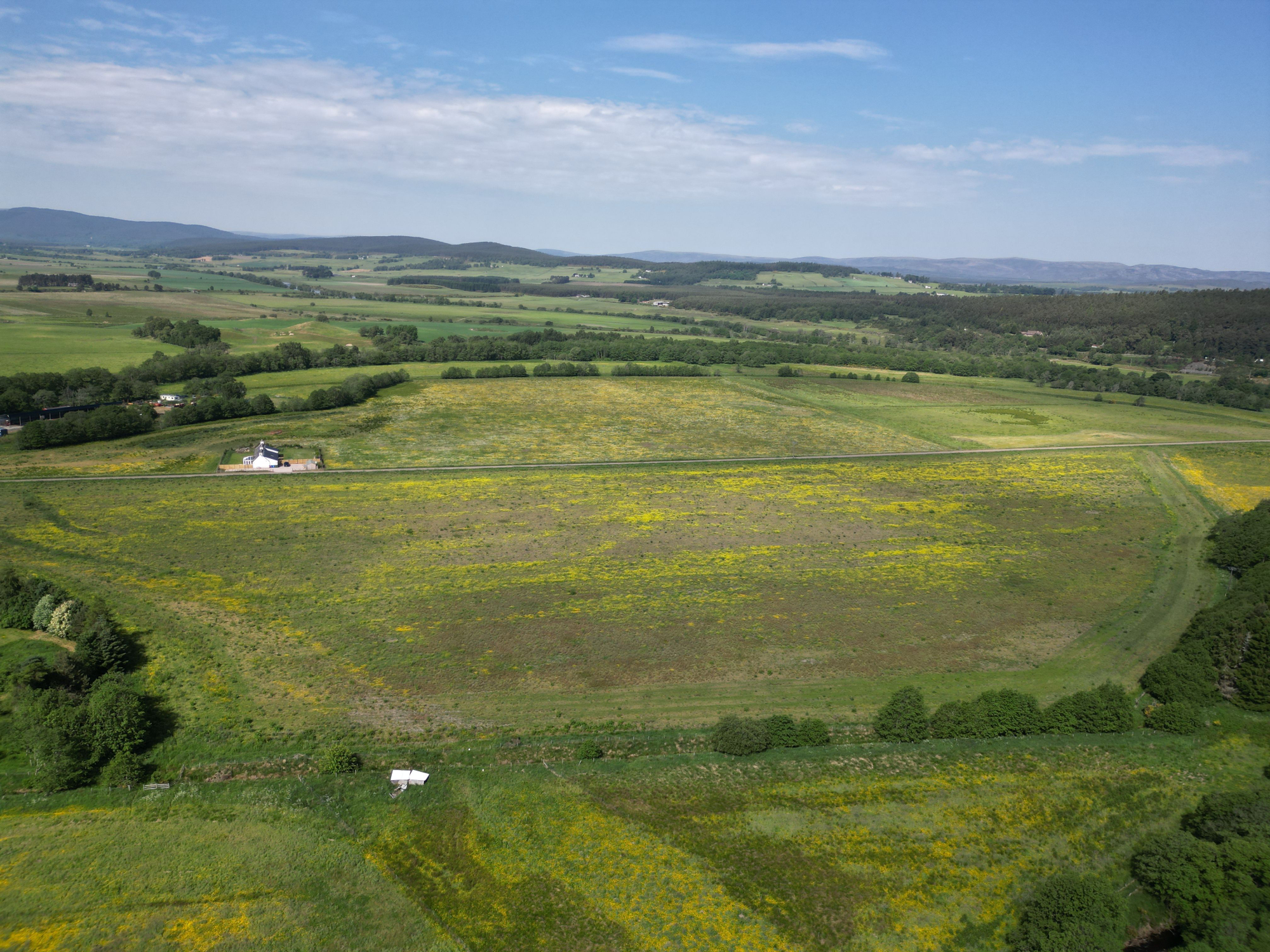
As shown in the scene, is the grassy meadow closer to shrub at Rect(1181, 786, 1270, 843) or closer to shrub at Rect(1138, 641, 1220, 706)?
shrub at Rect(1138, 641, 1220, 706)

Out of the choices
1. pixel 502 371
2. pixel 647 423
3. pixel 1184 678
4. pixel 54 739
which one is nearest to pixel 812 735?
pixel 1184 678

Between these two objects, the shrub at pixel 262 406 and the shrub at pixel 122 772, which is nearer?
the shrub at pixel 122 772

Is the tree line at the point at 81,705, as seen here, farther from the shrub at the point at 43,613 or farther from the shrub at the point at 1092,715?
the shrub at the point at 1092,715

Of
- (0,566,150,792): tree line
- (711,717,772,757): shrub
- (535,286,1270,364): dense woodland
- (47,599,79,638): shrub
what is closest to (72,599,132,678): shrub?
(0,566,150,792): tree line

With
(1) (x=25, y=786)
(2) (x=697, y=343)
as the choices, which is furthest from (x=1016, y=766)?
(2) (x=697, y=343)

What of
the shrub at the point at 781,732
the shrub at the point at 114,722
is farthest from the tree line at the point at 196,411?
the shrub at the point at 781,732
